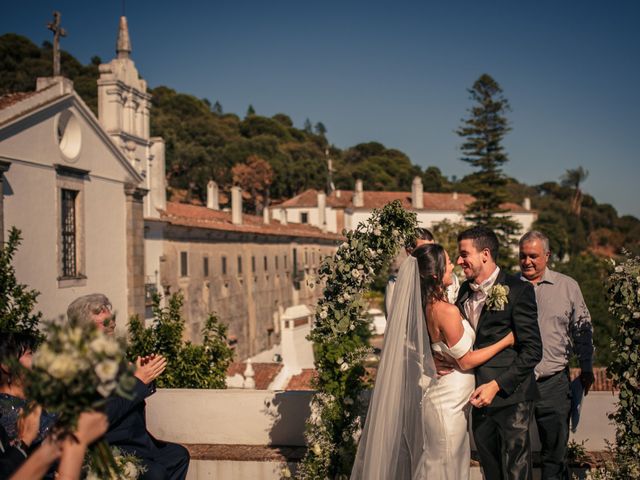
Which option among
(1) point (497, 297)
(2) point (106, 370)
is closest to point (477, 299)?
(1) point (497, 297)

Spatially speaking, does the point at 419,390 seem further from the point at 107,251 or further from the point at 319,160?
the point at 319,160

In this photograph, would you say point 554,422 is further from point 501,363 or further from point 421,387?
point 421,387

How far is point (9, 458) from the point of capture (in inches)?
102

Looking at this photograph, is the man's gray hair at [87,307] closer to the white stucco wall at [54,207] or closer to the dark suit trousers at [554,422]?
the dark suit trousers at [554,422]

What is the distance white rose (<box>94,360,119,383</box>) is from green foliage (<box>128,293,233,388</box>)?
4828 mm

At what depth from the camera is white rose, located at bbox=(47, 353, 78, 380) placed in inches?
79.7

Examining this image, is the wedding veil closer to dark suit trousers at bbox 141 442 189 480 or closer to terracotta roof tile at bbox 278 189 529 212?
dark suit trousers at bbox 141 442 189 480

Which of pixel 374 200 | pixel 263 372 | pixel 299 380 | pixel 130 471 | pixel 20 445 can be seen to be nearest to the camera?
pixel 20 445

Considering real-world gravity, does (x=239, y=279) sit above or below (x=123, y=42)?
below

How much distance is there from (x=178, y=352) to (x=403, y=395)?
3771 mm

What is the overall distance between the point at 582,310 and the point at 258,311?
96.3 ft

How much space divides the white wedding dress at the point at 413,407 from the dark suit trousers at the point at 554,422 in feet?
2.41

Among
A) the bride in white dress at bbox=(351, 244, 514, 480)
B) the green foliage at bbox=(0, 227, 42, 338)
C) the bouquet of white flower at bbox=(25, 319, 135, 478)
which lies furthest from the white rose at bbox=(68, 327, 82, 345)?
the green foliage at bbox=(0, 227, 42, 338)

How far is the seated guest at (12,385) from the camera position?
117 inches
